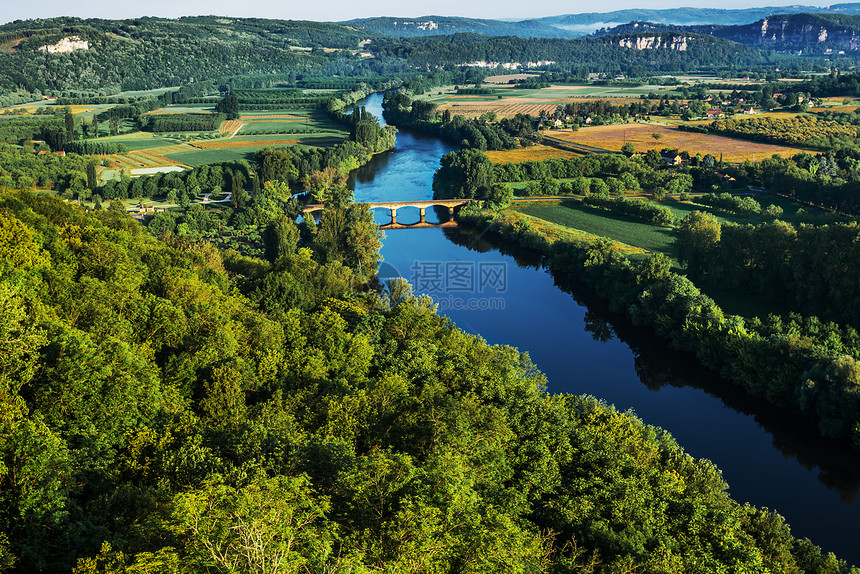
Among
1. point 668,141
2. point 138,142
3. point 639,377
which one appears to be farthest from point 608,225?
point 138,142

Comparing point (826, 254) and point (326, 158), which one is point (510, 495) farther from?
point (326, 158)

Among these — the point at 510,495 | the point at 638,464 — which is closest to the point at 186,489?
the point at 510,495

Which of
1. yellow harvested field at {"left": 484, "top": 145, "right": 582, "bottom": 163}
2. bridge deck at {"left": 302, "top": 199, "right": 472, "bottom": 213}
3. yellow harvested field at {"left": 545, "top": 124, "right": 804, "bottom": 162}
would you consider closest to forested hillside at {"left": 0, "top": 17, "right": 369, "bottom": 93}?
yellow harvested field at {"left": 484, "top": 145, "right": 582, "bottom": 163}

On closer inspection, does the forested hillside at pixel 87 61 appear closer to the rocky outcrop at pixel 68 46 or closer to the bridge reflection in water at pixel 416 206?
the rocky outcrop at pixel 68 46

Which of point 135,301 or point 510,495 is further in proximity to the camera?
point 135,301

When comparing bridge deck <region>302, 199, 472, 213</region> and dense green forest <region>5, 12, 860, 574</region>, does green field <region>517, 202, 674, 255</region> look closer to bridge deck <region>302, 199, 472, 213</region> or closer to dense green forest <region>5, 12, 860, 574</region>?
bridge deck <region>302, 199, 472, 213</region>

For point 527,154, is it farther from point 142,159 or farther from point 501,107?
point 142,159
